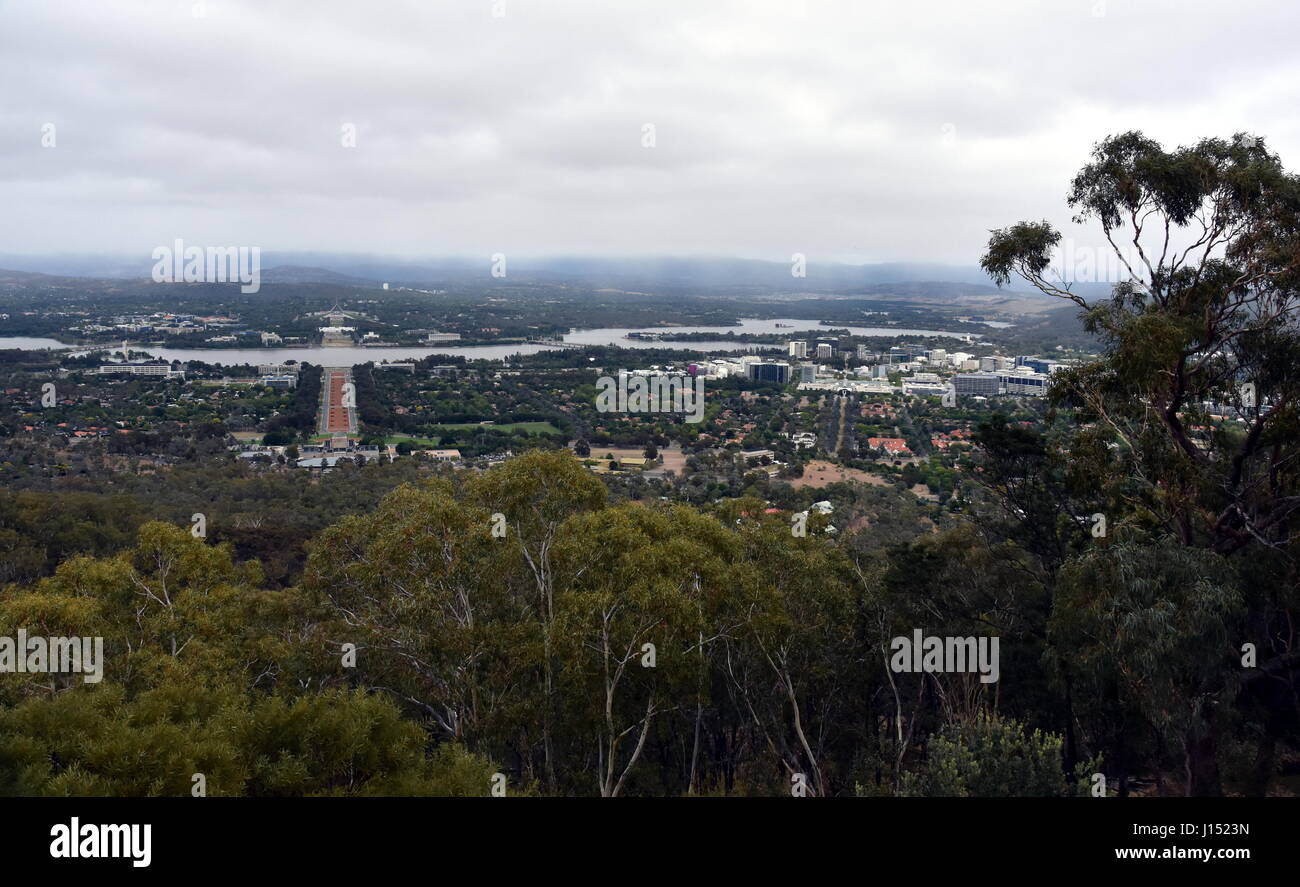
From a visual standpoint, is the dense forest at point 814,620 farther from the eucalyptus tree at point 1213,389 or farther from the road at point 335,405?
the road at point 335,405

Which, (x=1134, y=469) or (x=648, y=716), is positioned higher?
(x=1134, y=469)

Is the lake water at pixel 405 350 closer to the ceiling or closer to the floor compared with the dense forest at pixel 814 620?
Result: closer to the ceiling

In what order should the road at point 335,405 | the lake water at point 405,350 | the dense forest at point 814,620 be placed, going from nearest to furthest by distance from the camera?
the dense forest at point 814,620, the road at point 335,405, the lake water at point 405,350

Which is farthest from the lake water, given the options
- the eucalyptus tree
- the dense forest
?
the eucalyptus tree

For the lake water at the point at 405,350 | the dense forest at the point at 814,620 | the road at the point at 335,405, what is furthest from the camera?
the lake water at the point at 405,350

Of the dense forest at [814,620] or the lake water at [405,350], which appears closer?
the dense forest at [814,620]

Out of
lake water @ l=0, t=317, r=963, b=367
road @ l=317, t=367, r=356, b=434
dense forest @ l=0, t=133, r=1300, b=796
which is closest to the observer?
dense forest @ l=0, t=133, r=1300, b=796

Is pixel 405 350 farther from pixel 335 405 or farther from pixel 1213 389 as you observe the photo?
pixel 1213 389

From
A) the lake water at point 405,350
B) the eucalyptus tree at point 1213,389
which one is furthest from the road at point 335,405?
the eucalyptus tree at point 1213,389

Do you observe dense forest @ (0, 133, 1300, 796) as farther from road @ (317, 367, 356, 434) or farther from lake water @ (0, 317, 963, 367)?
lake water @ (0, 317, 963, 367)
